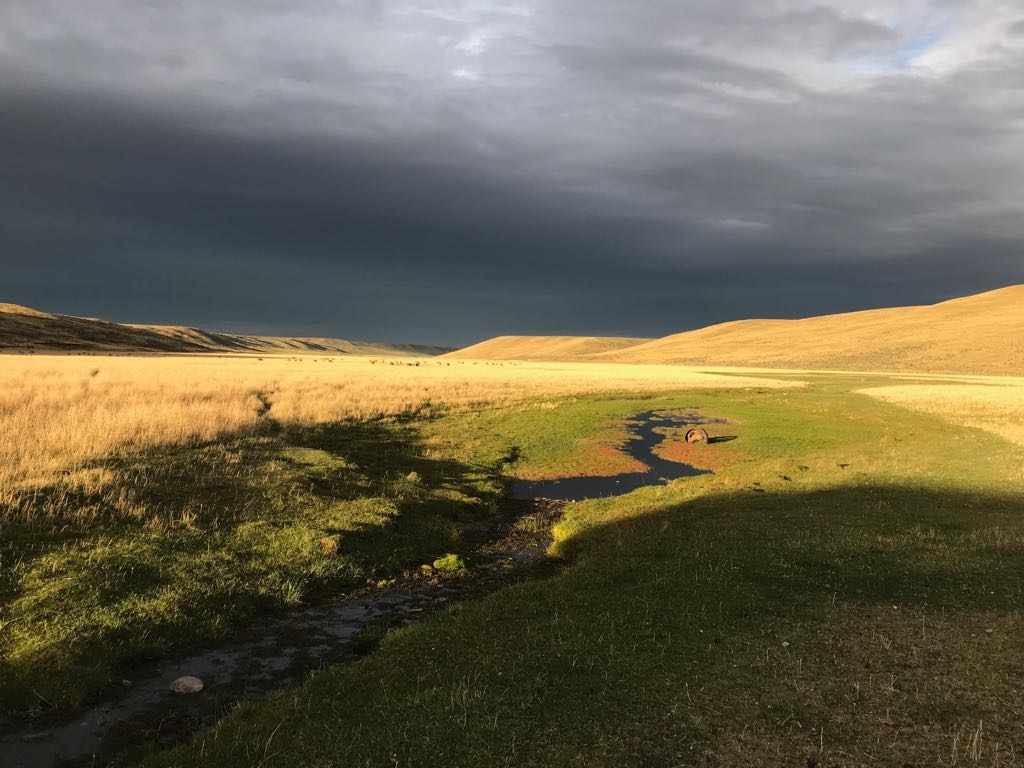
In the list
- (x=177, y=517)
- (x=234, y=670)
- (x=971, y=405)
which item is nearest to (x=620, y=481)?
(x=177, y=517)

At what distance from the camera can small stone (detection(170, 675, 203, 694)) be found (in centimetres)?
941

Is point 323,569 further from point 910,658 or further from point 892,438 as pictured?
point 892,438

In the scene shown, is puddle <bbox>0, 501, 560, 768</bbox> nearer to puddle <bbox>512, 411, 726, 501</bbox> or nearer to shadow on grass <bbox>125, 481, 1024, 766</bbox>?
shadow on grass <bbox>125, 481, 1024, 766</bbox>

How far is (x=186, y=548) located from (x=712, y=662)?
40.1ft

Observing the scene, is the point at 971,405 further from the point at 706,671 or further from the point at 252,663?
the point at 252,663

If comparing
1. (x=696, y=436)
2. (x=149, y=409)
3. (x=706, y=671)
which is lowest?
(x=706, y=671)

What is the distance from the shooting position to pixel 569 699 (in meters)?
7.93

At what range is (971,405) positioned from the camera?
46.8 m

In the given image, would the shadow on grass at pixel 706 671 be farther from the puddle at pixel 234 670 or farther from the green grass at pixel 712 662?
the puddle at pixel 234 670

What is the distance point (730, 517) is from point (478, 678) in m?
12.0

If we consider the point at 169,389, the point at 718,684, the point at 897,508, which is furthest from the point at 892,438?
the point at 169,389

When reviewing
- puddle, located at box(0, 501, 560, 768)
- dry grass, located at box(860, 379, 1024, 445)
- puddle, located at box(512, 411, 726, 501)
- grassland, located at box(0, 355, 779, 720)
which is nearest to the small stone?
puddle, located at box(0, 501, 560, 768)

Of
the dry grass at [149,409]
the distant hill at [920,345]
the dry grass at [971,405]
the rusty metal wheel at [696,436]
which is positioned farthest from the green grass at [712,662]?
the distant hill at [920,345]

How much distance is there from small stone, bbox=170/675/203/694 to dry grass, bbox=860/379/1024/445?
37.2 metres
